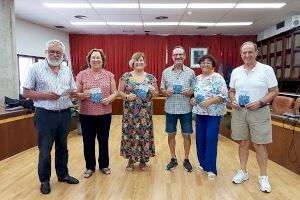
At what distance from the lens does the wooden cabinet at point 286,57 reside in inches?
267

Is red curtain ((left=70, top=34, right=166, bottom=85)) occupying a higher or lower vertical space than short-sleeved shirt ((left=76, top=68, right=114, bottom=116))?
higher

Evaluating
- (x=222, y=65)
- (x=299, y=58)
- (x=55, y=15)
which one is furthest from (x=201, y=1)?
(x=222, y=65)

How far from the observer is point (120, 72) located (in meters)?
9.68

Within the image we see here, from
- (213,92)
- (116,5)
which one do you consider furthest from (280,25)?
(213,92)

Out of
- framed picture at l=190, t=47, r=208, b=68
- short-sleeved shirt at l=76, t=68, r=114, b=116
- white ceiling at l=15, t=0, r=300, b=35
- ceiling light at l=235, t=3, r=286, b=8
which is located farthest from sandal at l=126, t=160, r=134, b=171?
framed picture at l=190, t=47, r=208, b=68

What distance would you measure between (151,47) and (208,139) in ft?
22.7

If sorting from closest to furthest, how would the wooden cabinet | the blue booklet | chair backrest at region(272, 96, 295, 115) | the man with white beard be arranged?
1. the man with white beard
2. the blue booklet
3. chair backrest at region(272, 96, 295, 115)
4. the wooden cabinet

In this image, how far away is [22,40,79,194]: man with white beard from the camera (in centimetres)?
262

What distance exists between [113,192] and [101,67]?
1.30 m

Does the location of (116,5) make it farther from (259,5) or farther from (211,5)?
(259,5)

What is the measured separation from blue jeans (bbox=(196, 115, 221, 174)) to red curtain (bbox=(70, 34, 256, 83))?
6.60m

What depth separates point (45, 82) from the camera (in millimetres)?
2652

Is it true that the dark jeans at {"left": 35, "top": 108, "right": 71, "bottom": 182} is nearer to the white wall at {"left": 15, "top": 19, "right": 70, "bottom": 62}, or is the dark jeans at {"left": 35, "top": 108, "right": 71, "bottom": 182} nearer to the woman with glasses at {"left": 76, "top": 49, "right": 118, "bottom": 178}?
the woman with glasses at {"left": 76, "top": 49, "right": 118, "bottom": 178}

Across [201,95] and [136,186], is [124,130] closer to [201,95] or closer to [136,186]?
[136,186]
